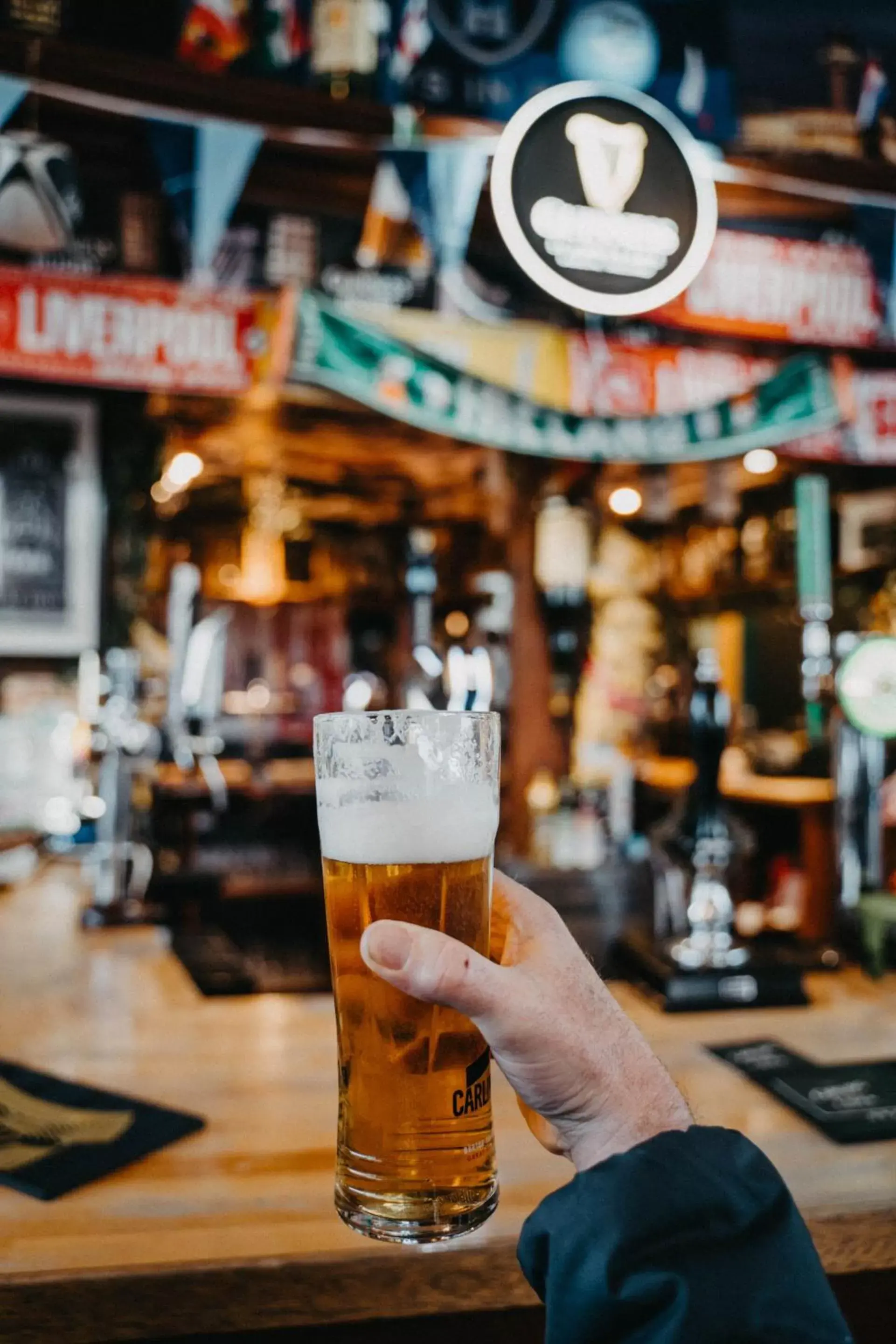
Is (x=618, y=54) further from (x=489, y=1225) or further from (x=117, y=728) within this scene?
(x=489, y=1225)

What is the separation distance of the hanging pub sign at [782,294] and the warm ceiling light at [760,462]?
126 cm

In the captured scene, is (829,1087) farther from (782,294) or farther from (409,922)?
(782,294)

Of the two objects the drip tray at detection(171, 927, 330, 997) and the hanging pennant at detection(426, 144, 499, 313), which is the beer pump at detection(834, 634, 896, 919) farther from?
the hanging pennant at detection(426, 144, 499, 313)

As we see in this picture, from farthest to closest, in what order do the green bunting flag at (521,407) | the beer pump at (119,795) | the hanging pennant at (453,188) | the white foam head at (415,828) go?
1. the hanging pennant at (453,188)
2. the green bunting flag at (521,407)
3. the beer pump at (119,795)
4. the white foam head at (415,828)

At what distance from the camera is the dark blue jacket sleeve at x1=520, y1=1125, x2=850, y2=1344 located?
669mm

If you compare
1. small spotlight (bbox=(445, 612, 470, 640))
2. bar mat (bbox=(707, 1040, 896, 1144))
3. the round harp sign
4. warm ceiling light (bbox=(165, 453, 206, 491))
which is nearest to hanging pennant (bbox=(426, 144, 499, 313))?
the round harp sign

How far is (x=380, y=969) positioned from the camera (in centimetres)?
71

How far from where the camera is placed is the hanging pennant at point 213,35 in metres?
3.80

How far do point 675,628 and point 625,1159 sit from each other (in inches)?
329

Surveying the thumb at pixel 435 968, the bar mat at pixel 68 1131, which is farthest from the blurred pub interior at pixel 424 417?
the thumb at pixel 435 968

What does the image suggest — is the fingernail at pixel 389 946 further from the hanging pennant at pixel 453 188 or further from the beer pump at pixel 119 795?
the hanging pennant at pixel 453 188

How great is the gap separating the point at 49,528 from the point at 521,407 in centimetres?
246

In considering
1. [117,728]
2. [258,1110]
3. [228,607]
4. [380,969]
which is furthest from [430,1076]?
[228,607]

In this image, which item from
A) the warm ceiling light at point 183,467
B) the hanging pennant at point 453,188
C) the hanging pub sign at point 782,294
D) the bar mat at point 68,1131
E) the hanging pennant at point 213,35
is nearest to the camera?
the bar mat at point 68,1131
